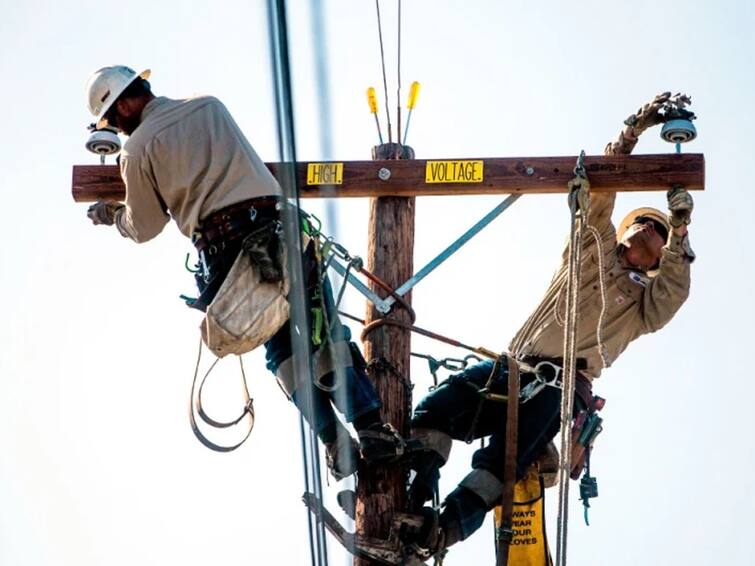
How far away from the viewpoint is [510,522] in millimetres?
7512

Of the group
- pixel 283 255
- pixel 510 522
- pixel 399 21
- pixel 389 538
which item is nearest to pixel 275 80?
pixel 283 255

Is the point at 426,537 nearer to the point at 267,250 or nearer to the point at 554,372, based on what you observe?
the point at 554,372

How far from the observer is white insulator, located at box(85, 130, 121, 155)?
7551mm

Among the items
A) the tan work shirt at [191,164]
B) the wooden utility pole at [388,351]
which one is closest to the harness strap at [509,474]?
the wooden utility pole at [388,351]

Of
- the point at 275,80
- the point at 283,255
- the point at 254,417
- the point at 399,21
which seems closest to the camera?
the point at 275,80

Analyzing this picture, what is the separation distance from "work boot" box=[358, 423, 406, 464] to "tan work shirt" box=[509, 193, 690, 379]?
44.6 inches

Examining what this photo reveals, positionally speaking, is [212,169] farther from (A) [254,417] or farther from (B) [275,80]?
(B) [275,80]

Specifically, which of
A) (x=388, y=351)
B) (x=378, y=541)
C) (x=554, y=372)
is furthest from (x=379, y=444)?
(x=554, y=372)

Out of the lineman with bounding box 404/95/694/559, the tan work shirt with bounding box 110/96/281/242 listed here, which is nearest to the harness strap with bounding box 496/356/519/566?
the lineman with bounding box 404/95/694/559

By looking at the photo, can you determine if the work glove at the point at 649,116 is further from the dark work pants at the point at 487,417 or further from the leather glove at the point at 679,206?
the dark work pants at the point at 487,417

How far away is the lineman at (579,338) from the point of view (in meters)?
7.48

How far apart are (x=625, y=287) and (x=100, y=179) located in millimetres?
2407

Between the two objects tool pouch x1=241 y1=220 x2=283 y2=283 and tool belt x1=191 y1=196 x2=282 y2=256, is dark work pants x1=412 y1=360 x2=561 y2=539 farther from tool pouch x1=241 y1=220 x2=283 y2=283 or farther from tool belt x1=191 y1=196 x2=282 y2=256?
tool belt x1=191 y1=196 x2=282 y2=256

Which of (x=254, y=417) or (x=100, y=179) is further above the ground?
(x=100, y=179)
